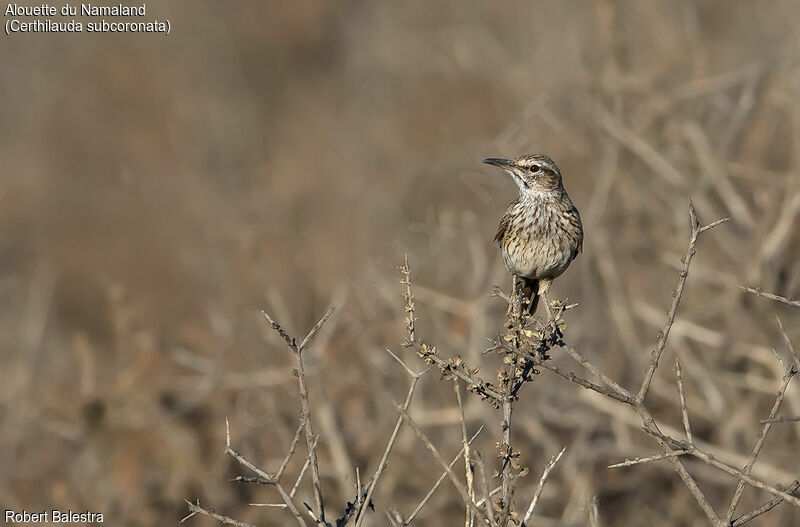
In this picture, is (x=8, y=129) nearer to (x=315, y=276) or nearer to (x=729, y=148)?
(x=315, y=276)

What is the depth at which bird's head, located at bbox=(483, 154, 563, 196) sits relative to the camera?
19.0 ft

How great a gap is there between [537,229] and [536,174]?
362mm

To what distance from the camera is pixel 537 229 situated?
5.61m

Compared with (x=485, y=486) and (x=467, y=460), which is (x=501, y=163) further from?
(x=485, y=486)

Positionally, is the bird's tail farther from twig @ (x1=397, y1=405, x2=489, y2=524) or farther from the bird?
twig @ (x1=397, y1=405, x2=489, y2=524)

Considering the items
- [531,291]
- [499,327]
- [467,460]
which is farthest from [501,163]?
[499,327]

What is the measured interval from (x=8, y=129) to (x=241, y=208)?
6396 millimetres

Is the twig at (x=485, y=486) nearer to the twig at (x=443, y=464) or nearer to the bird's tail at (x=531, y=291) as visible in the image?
the twig at (x=443, y=464)

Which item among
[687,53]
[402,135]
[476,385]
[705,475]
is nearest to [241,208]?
[402,135]

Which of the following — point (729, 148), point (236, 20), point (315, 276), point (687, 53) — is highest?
point (236, 20)

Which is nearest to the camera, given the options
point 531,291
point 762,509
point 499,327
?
point 762,509

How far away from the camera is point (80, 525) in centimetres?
786

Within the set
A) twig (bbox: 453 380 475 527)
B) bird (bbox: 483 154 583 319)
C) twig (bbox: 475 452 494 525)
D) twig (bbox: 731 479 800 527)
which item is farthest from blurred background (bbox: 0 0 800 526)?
twig (bbox: 475 452 494 525)

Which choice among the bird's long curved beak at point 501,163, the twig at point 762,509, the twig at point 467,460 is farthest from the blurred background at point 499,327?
the twig at point 467,460
